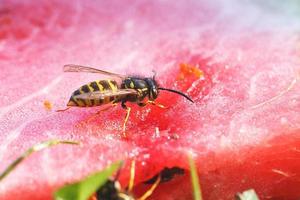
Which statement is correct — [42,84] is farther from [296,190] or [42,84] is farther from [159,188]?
[296,190]

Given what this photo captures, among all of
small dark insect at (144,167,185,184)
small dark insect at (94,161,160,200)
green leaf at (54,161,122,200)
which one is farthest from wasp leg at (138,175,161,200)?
green leaf at (54,161,122,200)

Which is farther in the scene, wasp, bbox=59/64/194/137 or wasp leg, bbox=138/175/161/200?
wasp, bbox=59/64/194/137

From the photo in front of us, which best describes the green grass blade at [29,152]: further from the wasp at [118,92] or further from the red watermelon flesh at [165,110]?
the wasp at [118,92]

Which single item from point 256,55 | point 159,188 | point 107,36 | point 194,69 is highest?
point 107,36

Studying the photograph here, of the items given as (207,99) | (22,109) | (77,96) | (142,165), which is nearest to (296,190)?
(207,99)

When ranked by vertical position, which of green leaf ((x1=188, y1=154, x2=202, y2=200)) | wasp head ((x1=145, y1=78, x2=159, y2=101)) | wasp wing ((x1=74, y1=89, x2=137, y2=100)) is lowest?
green leaf ((x1=188, y1=154, x2=202, y2=200))

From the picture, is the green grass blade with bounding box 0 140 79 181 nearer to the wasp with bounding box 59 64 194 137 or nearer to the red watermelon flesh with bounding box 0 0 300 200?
the red watermelon flesh with bounding box 0 0 300 200
